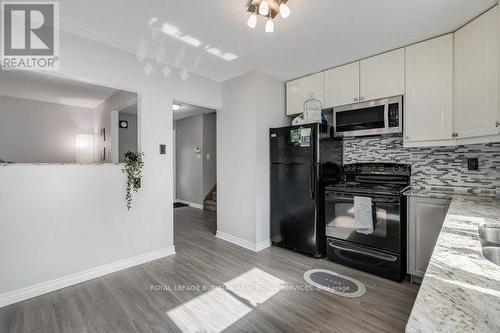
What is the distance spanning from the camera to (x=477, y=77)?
6.32 ft

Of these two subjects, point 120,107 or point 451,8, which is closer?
point 451,8

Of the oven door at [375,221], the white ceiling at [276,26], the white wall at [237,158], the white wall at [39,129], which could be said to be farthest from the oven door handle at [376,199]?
the white wall at [39,129]

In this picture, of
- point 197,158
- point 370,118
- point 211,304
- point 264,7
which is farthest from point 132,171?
point 197,158

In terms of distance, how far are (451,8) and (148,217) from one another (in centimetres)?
350

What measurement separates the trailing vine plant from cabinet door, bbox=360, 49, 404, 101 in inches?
104

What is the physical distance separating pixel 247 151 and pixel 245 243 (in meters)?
1.27

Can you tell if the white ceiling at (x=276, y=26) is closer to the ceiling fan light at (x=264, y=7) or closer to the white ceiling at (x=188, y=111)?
the ceiling fan light at (x=264, y=7)

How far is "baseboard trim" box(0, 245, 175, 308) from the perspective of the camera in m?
1.96

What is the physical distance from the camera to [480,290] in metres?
0.63

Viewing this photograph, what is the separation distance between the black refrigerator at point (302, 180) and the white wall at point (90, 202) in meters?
1.40

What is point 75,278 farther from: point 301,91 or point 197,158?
point 197,158

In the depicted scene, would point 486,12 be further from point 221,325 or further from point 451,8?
point 221,325

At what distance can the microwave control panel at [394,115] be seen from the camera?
2.47m

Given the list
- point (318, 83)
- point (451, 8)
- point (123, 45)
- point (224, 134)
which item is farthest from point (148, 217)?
point (451, 8)
